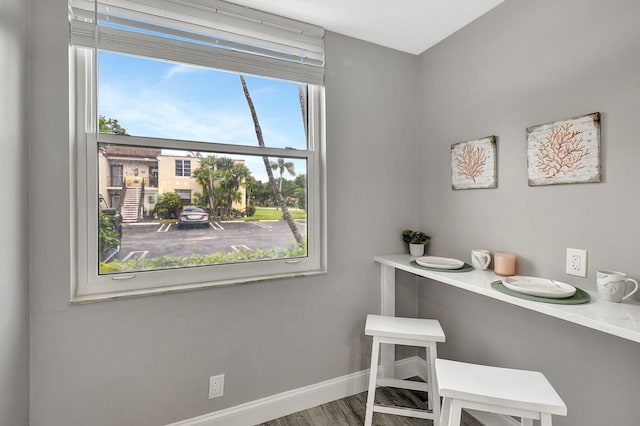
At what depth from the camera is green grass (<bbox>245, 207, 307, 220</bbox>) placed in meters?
1.83

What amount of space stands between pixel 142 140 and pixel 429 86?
1.88 meters

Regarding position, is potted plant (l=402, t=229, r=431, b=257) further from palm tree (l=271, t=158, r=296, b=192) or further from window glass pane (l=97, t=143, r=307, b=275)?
palm tree (l=271, t=158, r=296, b=192)

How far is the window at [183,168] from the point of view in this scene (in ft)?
5.33

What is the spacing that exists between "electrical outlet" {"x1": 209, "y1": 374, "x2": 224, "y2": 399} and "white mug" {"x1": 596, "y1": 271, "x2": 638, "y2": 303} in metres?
1.83

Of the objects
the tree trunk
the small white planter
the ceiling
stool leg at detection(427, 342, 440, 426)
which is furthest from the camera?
the small white planter

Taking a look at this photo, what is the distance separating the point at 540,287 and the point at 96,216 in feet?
6.87

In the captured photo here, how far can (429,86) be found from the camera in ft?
7.06

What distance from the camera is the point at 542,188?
148 cm

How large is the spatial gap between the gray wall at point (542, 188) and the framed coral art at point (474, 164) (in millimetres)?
49

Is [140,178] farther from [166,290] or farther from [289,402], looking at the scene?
[289,402]

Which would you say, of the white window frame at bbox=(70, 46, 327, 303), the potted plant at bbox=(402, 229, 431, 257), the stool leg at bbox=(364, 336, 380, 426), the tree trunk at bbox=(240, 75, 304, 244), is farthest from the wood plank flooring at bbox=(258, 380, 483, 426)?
the tree trunk at bbox=(240, 75, 304, 244)

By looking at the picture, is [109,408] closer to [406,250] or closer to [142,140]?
[142,140]

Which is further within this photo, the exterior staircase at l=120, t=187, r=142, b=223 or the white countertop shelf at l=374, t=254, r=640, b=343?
the exterior staircase at l=120, t=187, r=142, b=223

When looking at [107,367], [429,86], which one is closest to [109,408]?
[107,367]
